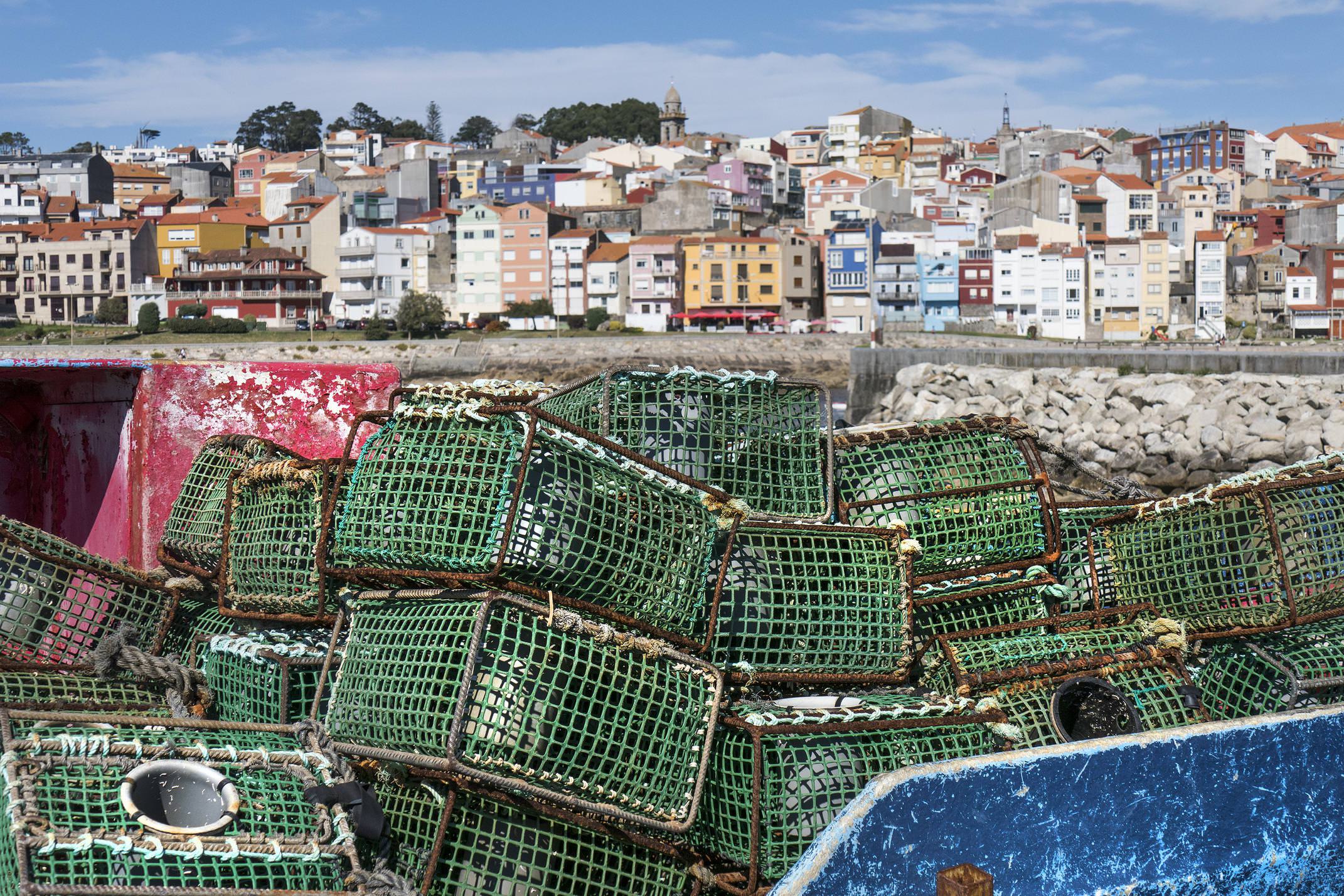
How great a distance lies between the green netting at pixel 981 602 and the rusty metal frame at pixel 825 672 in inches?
2.9

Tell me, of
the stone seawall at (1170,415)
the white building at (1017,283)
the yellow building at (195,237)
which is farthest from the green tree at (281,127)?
the stone seawall at (1170,415)

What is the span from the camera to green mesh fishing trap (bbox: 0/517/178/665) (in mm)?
3334

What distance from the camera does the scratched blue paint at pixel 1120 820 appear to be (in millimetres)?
2320

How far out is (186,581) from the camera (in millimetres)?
3826

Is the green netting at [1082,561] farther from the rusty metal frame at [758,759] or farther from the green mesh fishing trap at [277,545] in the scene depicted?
the green mesh fishing trap at [277,545]

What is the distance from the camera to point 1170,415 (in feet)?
59.2

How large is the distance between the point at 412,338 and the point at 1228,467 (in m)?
36.9

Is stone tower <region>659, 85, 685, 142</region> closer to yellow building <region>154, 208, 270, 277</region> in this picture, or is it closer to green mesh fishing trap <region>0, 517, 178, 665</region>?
yellow building <region>154, 208, 270, 277</region>

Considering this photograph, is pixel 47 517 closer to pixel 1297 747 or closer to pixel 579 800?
pixel 579 800

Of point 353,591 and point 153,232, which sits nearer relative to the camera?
point 353,591

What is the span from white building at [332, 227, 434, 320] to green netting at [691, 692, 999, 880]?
5447cm

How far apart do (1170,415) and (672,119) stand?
80.7 meters

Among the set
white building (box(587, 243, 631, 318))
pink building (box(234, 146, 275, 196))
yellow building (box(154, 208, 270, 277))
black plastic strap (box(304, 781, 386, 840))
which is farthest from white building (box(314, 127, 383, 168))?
black plastic strap (box(304, 781, 386, 840))

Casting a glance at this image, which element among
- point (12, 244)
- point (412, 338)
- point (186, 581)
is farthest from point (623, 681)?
point (12, 244)
